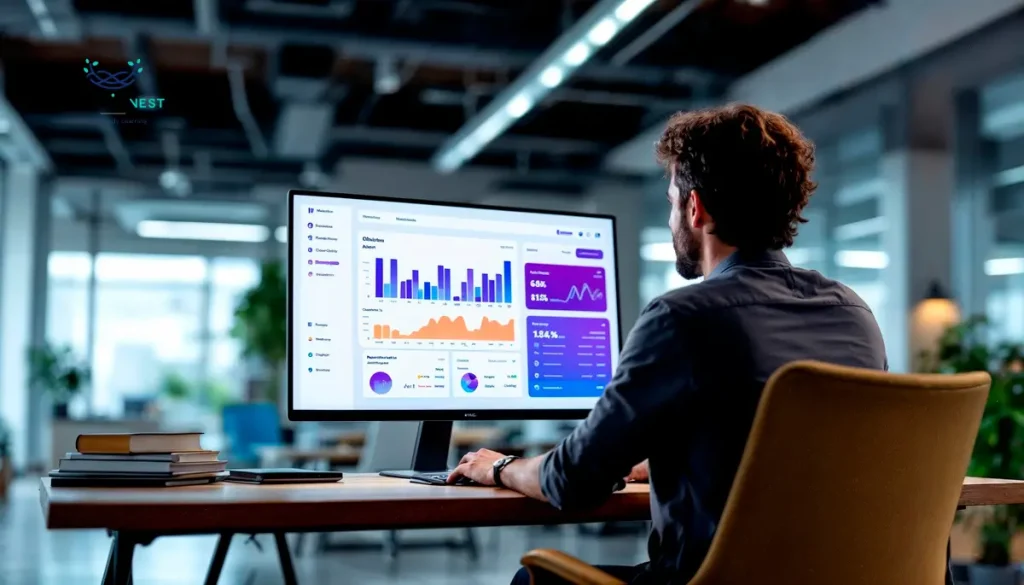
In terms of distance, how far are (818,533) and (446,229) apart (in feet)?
3.55

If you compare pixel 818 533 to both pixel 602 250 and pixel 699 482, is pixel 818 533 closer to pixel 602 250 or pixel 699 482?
pixel 699 482

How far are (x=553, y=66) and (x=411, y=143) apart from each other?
528 cm

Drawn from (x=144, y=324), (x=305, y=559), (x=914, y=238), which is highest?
(x=914, y=238)

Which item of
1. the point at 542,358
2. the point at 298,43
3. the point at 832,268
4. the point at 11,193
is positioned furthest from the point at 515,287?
the point at 11,193

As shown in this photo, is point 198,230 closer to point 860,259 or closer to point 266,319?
point 266,319

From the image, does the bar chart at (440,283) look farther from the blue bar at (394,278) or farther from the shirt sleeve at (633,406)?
the shirt sleeve at (633,406)

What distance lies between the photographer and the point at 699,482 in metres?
1.40

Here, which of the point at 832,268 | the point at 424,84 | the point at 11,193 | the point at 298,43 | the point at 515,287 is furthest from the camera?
the point at 11,193

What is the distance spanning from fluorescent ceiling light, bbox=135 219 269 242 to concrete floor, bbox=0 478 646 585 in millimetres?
8936

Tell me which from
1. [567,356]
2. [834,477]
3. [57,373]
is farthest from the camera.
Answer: [57,373]

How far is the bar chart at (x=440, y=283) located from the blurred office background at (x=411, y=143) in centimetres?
138

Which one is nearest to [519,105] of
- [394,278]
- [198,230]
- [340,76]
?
[340,76]

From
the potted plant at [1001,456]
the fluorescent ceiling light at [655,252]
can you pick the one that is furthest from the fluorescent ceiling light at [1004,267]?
the fluorescent ceiling light at [655,252]

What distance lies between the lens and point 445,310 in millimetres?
2105
